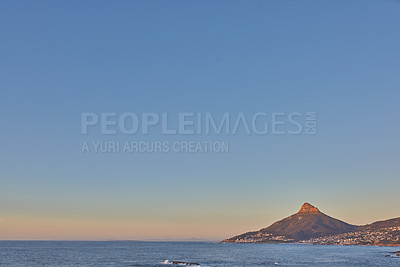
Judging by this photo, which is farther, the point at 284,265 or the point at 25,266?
the point at 284,265

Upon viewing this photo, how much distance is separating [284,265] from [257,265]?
7045 millimetres

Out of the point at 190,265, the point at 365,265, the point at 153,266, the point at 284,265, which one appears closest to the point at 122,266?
the point at 153,266

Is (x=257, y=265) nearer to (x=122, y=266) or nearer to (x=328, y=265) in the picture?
(x=328, y=265)

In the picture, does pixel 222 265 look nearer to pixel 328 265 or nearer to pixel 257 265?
pixel 257 265

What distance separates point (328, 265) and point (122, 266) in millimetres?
52074

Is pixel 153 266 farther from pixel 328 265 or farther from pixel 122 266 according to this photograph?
pixel 328 265

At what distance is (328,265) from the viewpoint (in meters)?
96.0

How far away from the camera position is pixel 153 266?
8950cm

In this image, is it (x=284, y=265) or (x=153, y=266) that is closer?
(x=153, y=266)

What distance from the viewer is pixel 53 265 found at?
301ft

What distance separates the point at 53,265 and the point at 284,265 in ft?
190

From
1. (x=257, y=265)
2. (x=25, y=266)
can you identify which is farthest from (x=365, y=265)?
(x=25, y=266)

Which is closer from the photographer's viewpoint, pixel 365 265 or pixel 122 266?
pixel 122 266

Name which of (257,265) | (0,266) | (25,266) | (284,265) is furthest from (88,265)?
(284,265)
